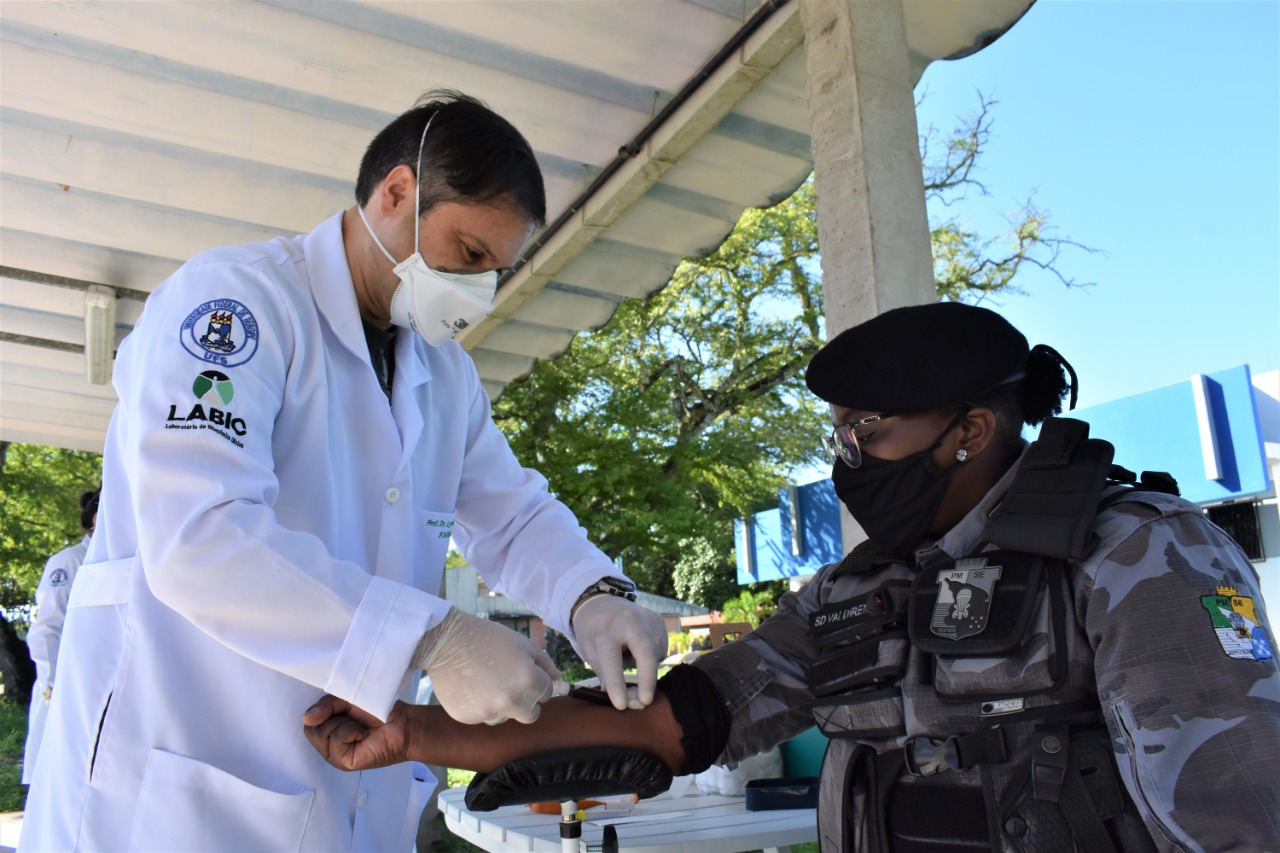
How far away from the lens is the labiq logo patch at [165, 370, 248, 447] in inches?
54.1

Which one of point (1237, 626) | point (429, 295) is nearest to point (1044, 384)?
point (1237, 626)

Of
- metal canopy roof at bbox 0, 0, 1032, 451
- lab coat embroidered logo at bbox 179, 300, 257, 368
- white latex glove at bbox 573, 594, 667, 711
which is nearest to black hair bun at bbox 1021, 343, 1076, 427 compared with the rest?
white latex glove at bbox 573, 594, 667, 711

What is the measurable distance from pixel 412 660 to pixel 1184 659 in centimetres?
111

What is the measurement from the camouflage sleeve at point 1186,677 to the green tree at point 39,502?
1332 centimetres

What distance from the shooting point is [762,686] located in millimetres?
2156

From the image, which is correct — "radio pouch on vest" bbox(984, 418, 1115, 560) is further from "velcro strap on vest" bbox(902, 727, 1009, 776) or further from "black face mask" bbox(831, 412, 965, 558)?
"velcro strap on vest" bbox(902, 727, 1009, 776)

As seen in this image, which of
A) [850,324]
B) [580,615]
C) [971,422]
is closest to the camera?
[580,615]

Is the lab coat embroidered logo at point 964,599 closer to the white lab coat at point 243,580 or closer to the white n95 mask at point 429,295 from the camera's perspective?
the white lab coat at point 243,580

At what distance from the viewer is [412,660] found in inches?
53.3

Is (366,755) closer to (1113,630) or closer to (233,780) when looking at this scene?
(233,780)

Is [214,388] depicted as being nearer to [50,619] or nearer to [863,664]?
[863,664]

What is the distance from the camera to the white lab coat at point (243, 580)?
1.33 metres

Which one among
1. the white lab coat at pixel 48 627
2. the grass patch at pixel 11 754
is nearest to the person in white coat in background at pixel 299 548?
the white lab coat at pixel 48 627

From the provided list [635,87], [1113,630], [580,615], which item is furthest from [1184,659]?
[635,87]
